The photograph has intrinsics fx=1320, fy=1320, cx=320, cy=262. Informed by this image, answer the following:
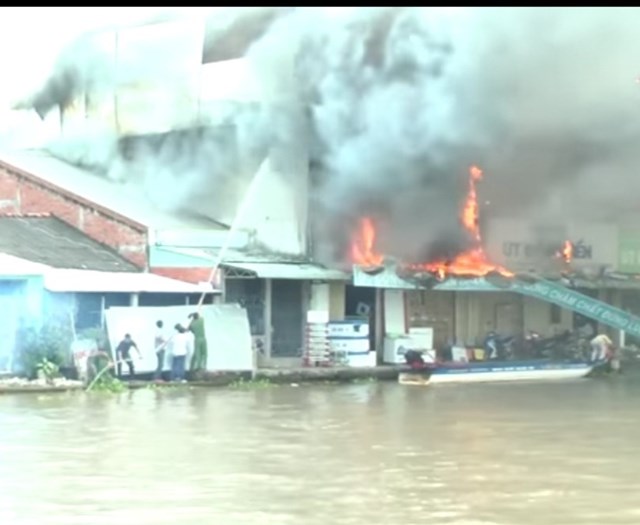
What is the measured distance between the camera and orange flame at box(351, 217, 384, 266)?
23.5 m

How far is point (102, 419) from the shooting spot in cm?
1398

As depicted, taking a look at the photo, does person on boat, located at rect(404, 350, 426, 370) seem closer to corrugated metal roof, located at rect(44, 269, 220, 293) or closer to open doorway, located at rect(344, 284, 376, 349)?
open doorway, located at rect(344, 284, 376, 349)

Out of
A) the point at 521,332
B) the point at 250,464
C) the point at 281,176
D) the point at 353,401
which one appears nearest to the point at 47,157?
the point at 281,176

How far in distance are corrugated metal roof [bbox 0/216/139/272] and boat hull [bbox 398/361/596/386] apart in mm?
5025

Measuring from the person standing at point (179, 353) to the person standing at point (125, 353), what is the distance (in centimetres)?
57

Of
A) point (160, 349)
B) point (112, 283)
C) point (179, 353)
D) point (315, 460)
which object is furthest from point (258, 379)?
point (315, 460)

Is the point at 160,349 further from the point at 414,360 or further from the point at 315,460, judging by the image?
the point at 315,460

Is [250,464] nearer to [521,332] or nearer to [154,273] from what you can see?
[154,273]

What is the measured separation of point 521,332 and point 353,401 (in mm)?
8574

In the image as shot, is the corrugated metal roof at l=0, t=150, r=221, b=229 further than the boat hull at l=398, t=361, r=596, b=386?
Yes

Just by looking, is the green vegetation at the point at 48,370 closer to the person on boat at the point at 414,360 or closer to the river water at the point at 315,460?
the river water at the point at 315,460

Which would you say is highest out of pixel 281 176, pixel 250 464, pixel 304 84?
pixel 304 84

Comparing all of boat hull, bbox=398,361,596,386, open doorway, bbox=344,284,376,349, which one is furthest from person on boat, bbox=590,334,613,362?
open doorway, bbox=344,284,376,349

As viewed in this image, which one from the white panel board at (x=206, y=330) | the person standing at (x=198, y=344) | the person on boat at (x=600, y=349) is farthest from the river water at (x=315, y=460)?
the person on boat at (x=600, y=349)
